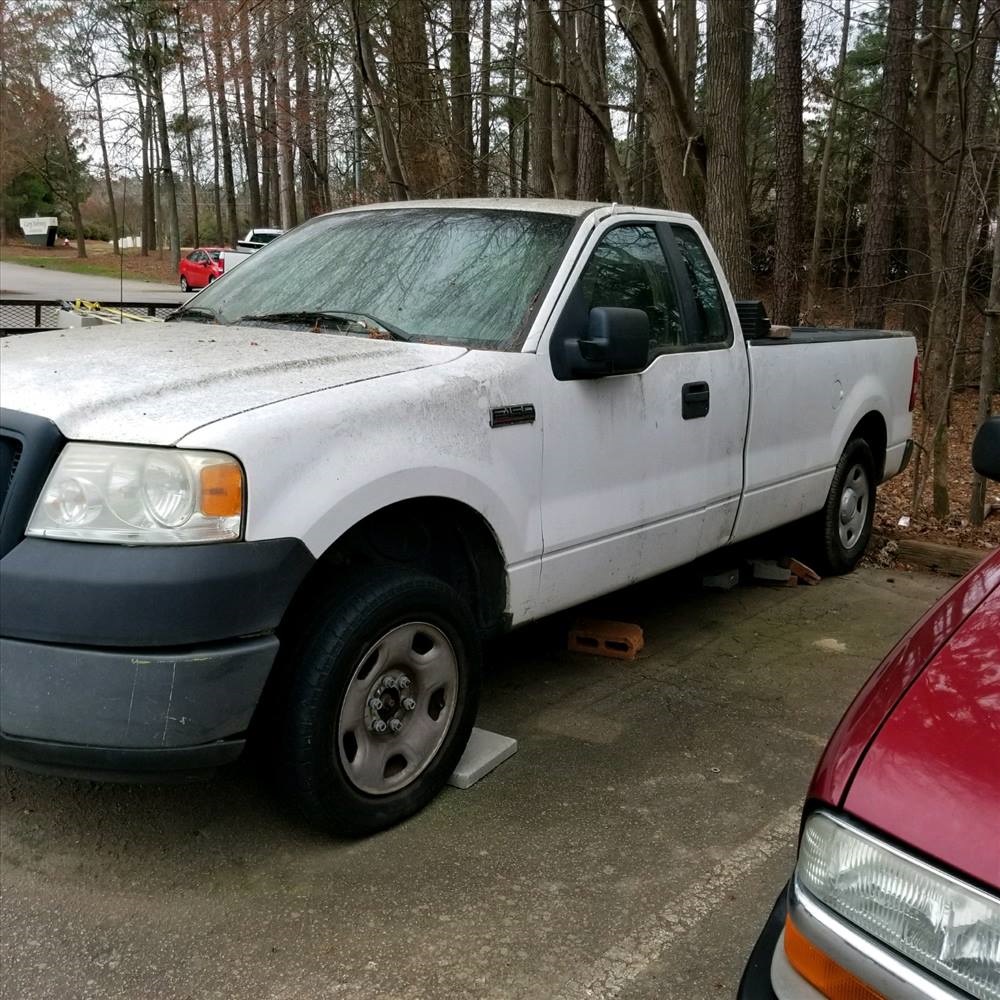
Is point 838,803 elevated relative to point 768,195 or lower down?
lower down

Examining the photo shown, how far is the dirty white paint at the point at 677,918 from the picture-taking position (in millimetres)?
2498

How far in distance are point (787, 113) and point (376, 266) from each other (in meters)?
8.08

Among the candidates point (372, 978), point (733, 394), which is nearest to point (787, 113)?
point (733, 394)

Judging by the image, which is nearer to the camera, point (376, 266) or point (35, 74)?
point (376, 266)

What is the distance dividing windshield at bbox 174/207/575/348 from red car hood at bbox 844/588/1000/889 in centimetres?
207

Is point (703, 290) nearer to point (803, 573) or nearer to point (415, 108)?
point (803, 573)

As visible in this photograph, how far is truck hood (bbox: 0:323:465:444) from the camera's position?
2.60m

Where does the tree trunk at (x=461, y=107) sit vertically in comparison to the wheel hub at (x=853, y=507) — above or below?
above

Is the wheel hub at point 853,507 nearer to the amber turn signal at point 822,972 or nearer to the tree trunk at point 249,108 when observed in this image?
the amber turn signal at point 822,972

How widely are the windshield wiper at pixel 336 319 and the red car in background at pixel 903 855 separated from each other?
2215 millimetres

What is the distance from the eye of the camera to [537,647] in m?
4.84

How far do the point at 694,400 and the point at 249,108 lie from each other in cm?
2168

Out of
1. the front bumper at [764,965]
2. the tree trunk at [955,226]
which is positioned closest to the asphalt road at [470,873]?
the front bumper at [764,965]

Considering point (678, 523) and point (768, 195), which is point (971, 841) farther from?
point (768, 195)
